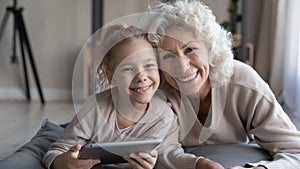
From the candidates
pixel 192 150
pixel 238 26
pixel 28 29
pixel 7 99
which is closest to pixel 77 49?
pixel 28 29

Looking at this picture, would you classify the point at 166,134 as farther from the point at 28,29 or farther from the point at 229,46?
the point at 28,29

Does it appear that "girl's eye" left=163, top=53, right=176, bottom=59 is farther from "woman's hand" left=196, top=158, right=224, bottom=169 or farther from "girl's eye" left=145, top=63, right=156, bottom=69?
"woman's hand" left=196, top=158, right=224, bottom=169

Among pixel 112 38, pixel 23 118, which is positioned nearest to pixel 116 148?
pixel 112 38

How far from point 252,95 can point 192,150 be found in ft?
0.92

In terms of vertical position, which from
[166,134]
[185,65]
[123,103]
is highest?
[185,65]

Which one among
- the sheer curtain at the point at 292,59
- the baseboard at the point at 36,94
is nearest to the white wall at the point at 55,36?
the baseboard at the point at 36,94

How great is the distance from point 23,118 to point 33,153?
173 centimetres

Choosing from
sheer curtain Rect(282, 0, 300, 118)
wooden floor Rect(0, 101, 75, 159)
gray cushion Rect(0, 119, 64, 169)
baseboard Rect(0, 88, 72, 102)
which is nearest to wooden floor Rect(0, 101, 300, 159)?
wooden floor Rect(0, 101, 75, 159)

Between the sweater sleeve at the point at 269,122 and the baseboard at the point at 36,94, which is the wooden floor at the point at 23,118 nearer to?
the baseboard at the point at 36,94

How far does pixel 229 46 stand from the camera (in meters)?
1.55

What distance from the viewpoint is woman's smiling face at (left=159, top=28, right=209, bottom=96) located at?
1427 millimetres

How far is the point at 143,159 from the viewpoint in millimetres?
1288

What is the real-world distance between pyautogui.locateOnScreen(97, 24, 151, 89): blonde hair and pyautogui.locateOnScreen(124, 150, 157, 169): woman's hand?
251 millimetres

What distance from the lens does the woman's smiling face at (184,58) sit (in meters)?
1.43
